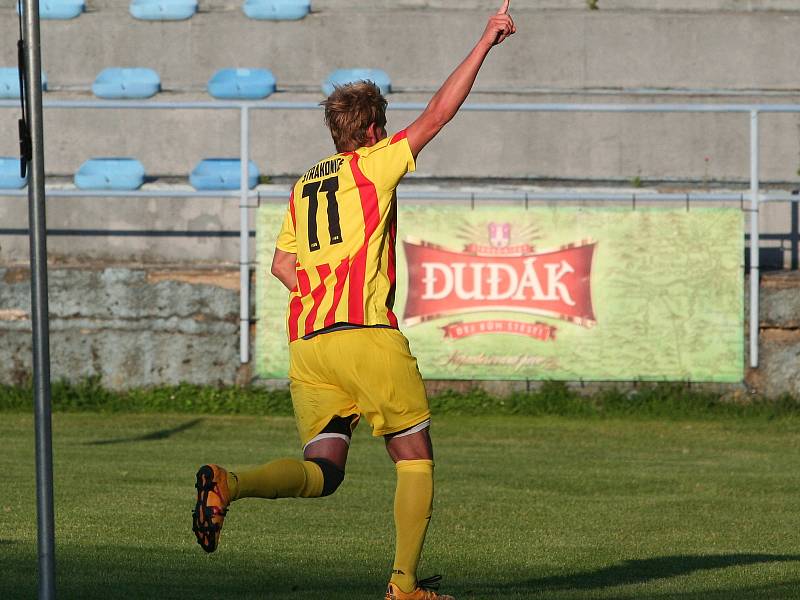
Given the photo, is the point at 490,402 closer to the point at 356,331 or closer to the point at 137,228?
the point at 137,228

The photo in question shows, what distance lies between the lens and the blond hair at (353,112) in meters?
5.97

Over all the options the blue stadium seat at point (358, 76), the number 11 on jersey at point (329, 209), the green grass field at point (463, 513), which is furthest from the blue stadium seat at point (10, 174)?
the number 11 on jersey at point (329, 209)

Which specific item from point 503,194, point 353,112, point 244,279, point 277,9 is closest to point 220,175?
point 244,279

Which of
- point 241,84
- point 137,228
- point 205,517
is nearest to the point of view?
point 205,517

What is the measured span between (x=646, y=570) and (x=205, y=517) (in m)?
2.61

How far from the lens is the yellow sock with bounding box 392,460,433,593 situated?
19.0ft

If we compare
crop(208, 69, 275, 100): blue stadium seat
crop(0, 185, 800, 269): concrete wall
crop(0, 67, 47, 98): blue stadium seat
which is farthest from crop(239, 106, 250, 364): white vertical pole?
crop(0, 67, 47, 98): blue stadium seat

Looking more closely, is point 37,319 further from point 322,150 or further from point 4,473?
point 322,150

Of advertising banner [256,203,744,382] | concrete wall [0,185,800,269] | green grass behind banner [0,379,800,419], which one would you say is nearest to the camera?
green grass behind banner [0,379,800,419]

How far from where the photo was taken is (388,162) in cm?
589

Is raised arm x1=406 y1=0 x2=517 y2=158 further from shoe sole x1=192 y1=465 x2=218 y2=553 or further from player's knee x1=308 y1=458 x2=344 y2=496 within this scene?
shoe sole x1=192 y1=465 x2=218 y2=553

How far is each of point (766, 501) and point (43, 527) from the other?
7.12m

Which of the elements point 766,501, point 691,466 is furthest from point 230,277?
point 766,501

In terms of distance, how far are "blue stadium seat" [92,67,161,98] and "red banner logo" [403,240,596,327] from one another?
465 cm
